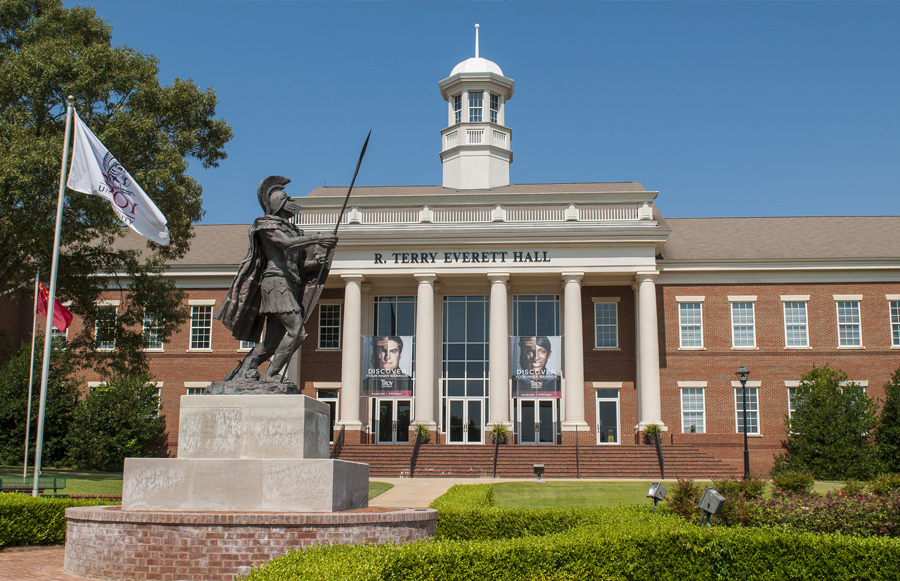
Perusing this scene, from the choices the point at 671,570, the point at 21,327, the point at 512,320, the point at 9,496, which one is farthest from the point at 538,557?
the point at 21,327

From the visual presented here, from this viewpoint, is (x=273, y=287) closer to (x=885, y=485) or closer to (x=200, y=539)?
(x=200, y=539)

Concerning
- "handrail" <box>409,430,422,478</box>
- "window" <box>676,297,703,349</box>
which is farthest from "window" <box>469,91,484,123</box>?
"handrail" <box>409,430,422,478</box>

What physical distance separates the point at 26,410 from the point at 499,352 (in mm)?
19257

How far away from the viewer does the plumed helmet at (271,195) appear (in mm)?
10477

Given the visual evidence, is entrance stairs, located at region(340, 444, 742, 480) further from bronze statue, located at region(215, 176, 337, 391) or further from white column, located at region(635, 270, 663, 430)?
bronze statue, located at region(215, 176, 337, 391)

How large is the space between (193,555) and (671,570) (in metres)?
4.90

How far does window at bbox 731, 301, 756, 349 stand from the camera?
1422 inches

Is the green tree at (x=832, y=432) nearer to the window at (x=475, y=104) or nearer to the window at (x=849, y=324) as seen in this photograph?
the window at (x=849, y=324)

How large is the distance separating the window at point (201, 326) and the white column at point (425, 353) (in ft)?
34.5

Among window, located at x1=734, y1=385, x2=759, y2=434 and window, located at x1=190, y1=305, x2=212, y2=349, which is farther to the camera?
window, located at x1=190, y1=305, x2=212, y2=349

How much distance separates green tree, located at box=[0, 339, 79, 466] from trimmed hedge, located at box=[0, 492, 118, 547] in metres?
21.5

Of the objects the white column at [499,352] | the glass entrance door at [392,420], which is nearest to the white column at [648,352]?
the white column at [499,352]

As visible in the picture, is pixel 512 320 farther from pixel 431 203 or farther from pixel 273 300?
pixel 273 300

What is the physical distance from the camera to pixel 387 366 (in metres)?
35.1
